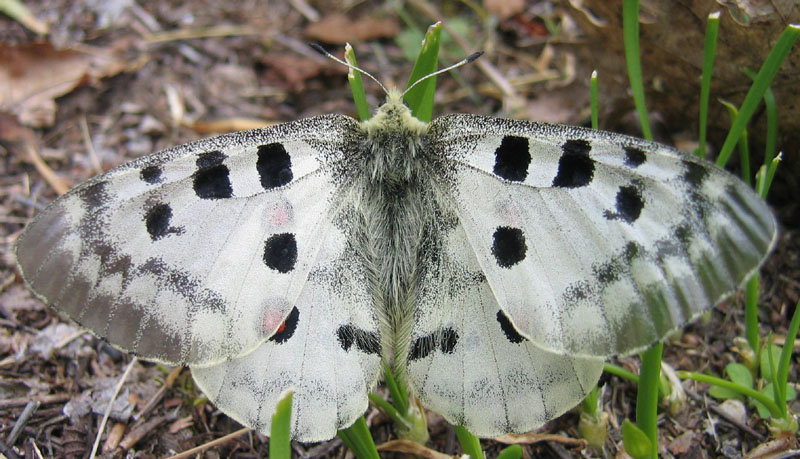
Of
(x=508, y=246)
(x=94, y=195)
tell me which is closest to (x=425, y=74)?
(x=508, y=246)

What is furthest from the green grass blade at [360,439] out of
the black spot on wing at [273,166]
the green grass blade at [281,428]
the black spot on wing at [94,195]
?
the black spot on wing at [94,195]

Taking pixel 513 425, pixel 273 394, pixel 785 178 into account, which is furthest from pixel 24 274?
pixel 785 178

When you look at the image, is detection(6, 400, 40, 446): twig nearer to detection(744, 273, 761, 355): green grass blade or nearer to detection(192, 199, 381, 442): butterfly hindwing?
detection(192, 199, 381, 442): butterfly hindwing

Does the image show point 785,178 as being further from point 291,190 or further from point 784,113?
point 291,190

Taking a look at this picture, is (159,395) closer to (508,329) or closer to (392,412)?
(392,412)

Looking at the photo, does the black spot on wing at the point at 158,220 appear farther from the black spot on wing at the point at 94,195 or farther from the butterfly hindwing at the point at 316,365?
the butterfly hindwing at the point at 316,365

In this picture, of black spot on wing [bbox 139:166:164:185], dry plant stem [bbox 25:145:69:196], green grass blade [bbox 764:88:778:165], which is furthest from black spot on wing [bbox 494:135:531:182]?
dry plant stem [bbox 25:145:69:196]
